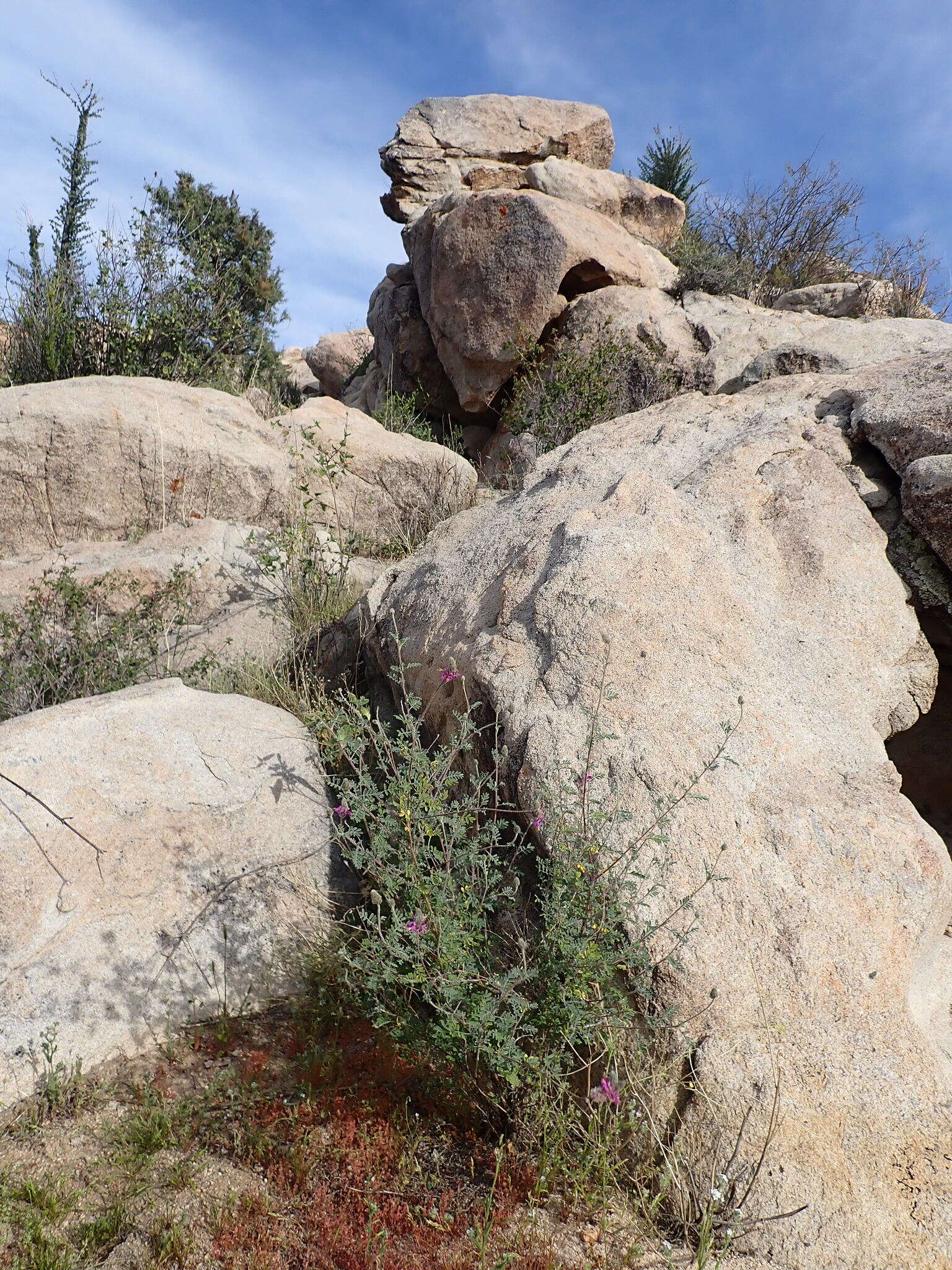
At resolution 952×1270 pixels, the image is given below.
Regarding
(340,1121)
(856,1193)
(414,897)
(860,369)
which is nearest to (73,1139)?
(340,1121)

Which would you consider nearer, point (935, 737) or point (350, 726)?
point (350, 726)

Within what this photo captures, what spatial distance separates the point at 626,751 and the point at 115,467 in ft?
Answer: 14.0

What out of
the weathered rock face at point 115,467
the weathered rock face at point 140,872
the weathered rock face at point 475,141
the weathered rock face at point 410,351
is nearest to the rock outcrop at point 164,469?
the weathered rock face at point 115,467

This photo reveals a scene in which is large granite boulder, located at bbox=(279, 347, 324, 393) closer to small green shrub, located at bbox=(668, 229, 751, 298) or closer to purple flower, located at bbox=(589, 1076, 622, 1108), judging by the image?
small green shrub, located at bbox=(668, 229, 751, 298)

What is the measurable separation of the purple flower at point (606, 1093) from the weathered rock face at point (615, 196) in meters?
9.24

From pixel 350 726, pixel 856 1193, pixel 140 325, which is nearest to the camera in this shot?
pixel 856 1193

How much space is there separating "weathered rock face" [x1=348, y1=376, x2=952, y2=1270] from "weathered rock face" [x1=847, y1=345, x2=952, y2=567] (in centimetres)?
17

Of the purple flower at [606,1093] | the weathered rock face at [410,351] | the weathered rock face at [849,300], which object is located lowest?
the purple flower at [606,1093]

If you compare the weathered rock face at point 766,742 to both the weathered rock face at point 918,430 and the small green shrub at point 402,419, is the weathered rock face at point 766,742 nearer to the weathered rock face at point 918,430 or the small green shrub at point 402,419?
the weathered rock face at point 918,430

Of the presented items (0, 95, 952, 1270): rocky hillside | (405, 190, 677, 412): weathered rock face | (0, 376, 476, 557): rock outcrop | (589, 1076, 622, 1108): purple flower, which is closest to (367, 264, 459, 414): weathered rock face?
(405, 190, 677, 412): weathered rock face

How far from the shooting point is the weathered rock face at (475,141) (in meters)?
11.0

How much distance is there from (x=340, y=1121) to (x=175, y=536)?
4.05 meters

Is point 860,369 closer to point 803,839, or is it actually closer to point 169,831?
point 803,839

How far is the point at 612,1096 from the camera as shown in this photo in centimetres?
220
